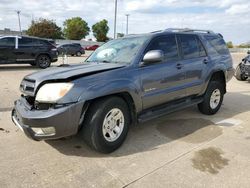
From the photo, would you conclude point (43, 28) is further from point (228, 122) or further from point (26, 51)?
point (228, 122)

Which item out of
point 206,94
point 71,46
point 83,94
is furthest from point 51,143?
point 71,46

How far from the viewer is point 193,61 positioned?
5551mm

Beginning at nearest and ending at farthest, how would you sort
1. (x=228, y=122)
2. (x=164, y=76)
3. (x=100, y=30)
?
(x=164, y=76), (x=228, y=122), (x=100, y=30)

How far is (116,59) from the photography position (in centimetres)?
477

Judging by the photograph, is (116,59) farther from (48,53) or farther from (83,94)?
(48,53)

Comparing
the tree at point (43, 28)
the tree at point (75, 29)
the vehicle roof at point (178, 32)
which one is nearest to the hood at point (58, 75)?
the vehicle roof at point (178, 32)

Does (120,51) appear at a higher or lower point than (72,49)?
higher

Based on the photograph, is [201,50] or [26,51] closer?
[201,50]

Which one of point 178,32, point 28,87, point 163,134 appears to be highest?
point 178,32

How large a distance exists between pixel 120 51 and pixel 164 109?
1.28 meters

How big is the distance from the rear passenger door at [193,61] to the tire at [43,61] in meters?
10.6

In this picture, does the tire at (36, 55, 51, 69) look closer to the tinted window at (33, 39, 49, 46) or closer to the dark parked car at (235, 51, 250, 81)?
the tinted window at (33, 39, 49, 46)

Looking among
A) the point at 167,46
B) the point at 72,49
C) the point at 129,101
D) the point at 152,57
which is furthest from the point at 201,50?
the point at 72,49

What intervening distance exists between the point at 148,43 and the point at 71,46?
2705 centimetres
